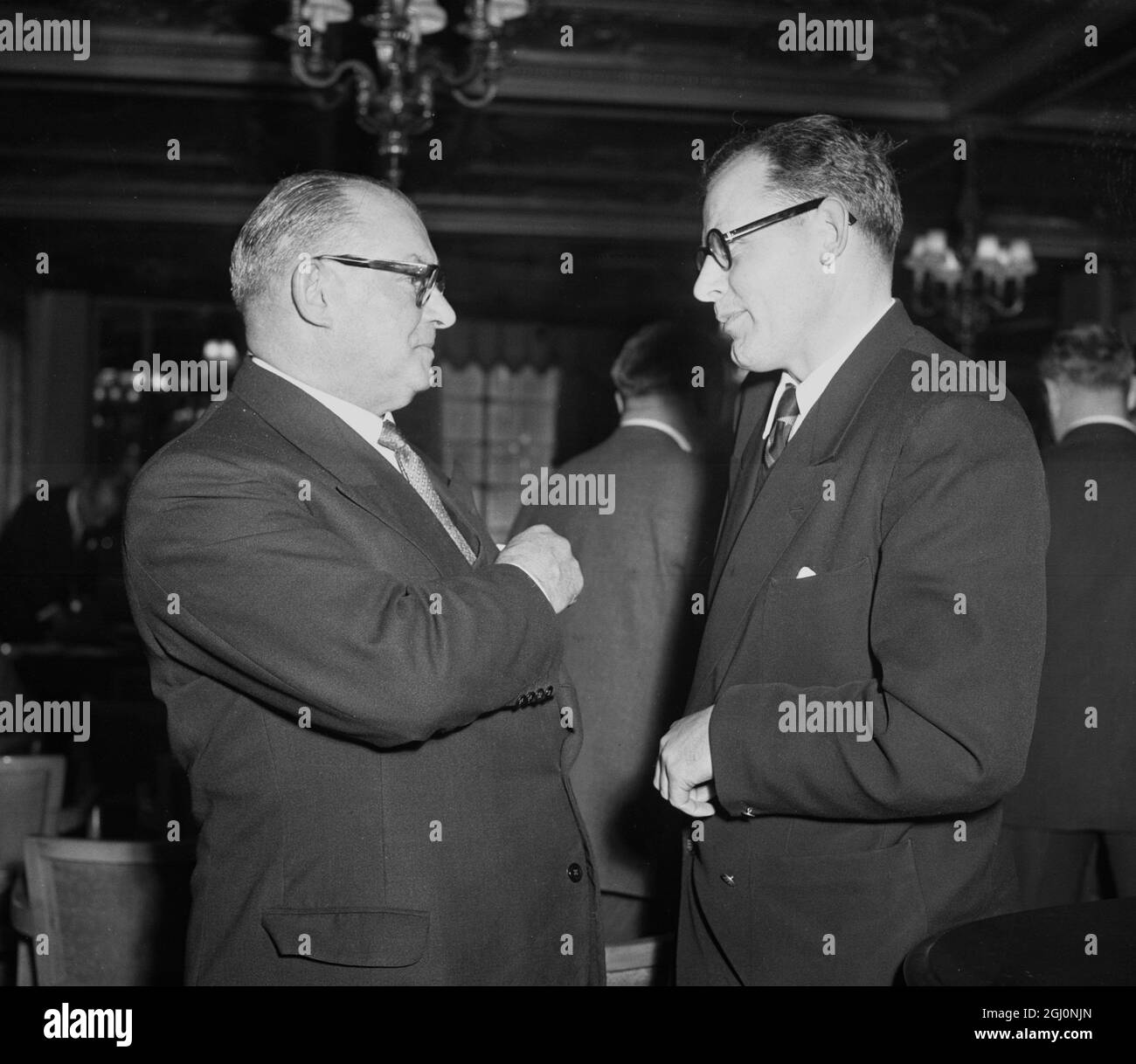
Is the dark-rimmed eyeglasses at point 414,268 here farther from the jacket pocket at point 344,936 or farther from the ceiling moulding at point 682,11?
the ceiling moulding at point 682,11

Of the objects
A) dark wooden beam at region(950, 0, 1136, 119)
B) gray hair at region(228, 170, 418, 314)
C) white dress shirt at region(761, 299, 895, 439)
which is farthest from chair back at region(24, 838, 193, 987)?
dark wooden beam at region(950, 0, 1136, 119)

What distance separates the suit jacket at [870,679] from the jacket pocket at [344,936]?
437mm

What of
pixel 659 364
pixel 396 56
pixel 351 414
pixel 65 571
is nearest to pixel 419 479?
pixel 351 414

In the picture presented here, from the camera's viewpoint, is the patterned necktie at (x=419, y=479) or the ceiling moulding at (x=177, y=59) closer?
the patterned necktie at (x=419, y=479)

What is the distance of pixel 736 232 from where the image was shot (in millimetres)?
1656

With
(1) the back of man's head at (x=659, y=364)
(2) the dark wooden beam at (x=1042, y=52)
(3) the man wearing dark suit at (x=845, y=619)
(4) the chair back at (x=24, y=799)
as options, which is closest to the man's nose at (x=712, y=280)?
(3) the man wearing dark suit at (x=845, y=619)

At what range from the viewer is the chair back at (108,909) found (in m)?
2.13

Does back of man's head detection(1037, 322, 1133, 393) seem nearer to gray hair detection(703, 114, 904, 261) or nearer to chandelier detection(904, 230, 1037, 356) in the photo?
gray hair detection(703, 114, 904, 261)

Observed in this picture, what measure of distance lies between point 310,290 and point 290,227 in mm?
100

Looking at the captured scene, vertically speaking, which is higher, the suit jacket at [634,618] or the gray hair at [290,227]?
the gray hair at [290,227]

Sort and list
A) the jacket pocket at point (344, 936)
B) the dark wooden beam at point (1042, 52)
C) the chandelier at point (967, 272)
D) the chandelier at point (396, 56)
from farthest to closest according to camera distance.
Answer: the chandelier at point (967, 272) → the dark wooden beam at point (1042, 52) → the chandelier at point (396, 56) → the jacket pocket at point (344, 936)

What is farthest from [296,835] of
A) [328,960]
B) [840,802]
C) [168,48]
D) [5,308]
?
[5,308]

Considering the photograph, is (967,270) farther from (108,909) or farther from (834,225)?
(108,909)
